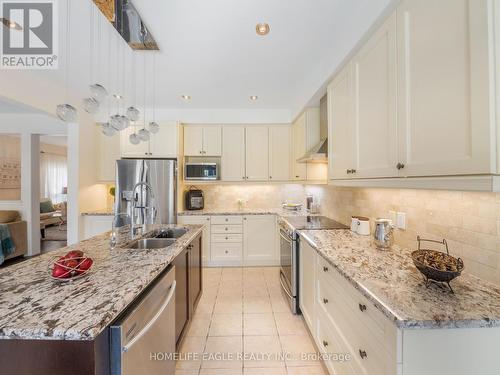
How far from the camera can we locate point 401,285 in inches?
39.0

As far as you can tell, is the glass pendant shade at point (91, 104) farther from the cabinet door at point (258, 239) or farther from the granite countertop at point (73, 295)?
the cabinet door at point (258, 239)

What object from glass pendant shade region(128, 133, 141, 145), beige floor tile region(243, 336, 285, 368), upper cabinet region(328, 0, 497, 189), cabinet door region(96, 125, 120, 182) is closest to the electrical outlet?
upper cabinet region(328, 0, 497, 189)

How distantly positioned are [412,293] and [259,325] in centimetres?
158

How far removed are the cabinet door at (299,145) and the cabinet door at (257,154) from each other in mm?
470

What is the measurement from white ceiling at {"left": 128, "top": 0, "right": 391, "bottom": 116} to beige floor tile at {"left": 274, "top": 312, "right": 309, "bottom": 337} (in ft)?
8.03

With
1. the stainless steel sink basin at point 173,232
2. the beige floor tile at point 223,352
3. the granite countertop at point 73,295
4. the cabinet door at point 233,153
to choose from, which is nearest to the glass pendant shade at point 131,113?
the stainless steel sink basin at point 173,232

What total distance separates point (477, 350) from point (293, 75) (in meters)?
2.73

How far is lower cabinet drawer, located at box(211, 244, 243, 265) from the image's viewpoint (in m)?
3.50

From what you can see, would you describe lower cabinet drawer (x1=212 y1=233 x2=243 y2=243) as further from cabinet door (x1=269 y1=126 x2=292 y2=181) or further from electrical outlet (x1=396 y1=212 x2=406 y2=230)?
electrical outlet (x1=396 y1=212 x2=406 y2=230)

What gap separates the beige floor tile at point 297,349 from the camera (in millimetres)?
1661

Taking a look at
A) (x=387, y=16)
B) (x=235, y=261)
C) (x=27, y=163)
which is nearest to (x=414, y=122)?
(x=387, y=16)

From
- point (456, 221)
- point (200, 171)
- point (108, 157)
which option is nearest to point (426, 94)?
point (456, 221)

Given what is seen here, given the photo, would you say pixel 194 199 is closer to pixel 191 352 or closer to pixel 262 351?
pixel 191 352

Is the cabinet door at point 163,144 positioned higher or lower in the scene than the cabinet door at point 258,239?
higher
